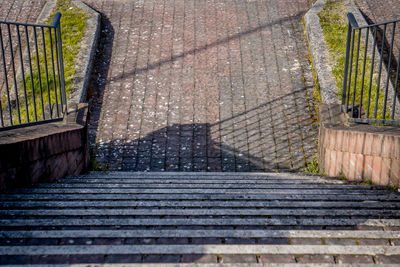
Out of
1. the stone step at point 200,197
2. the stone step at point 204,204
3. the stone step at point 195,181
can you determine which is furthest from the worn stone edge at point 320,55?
the stone step at point 204,204

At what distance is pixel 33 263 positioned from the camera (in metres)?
2.75

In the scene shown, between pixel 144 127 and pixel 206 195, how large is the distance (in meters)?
3.09

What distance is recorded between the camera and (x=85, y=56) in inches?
322

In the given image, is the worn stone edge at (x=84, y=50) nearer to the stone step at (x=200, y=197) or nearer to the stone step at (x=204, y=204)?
the stone step at (x=200, y=197)

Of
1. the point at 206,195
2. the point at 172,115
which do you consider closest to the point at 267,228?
the point at 206,195

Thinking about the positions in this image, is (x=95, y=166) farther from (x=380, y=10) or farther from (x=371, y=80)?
(x=380, y=10)

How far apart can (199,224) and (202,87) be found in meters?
4.65

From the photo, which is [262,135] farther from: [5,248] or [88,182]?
[5,248]

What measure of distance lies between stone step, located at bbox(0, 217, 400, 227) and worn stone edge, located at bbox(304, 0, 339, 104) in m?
3.99

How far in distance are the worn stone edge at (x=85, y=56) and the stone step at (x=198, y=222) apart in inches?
149

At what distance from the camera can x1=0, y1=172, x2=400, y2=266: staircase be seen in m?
2.84

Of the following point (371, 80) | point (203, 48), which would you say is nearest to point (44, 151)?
point (371, 80)

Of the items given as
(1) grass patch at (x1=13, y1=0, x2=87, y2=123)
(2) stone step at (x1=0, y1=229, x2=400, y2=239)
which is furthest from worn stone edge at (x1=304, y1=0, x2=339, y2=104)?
(2) stone step at (x1=0, y1=229, x2=400, y2=239)

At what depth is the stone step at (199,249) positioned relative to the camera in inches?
112
